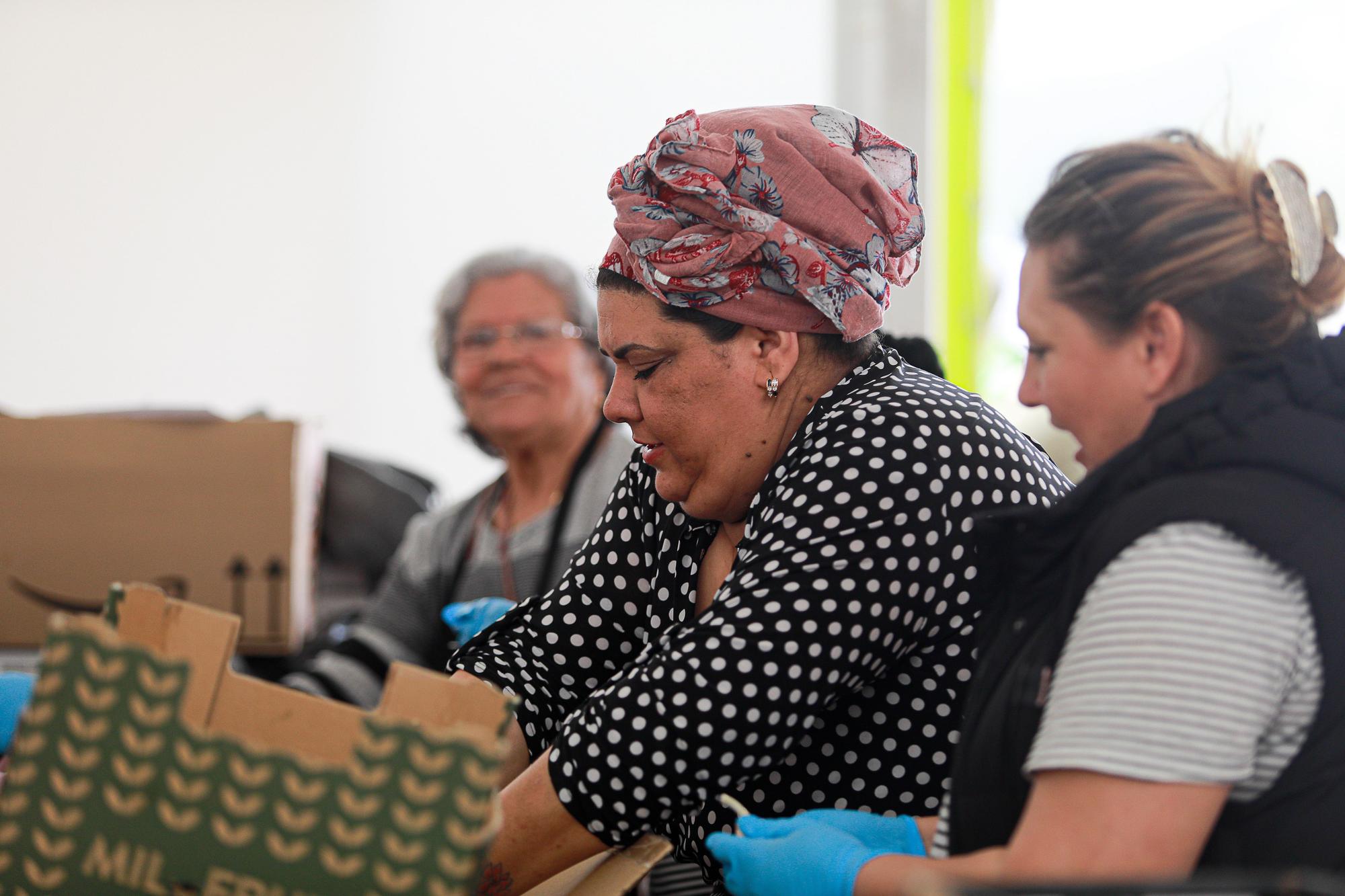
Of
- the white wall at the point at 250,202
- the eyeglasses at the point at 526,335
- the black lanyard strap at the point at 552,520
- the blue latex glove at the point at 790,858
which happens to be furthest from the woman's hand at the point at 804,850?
the white wall at the point at 250,202

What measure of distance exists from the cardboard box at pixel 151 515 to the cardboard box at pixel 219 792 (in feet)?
5.39

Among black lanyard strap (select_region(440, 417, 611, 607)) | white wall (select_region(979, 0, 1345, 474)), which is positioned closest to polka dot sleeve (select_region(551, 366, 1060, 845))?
white wall (select_region(979, 0, 1345, 474))

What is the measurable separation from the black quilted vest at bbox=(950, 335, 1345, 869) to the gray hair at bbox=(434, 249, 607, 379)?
1673 mm

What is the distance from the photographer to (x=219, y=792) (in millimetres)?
697

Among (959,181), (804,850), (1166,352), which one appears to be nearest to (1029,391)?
(1166,352)

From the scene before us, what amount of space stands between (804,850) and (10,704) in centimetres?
97

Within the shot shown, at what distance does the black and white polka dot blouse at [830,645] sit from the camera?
3.03ft

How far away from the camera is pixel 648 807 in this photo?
943mm

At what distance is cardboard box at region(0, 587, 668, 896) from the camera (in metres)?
0.66

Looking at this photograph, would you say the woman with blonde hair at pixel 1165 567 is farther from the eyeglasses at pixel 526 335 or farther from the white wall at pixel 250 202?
the white wall at pixel 250 202

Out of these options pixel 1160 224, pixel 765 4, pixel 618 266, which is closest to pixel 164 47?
pixel 765 4

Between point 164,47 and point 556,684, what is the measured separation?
2.73 meters

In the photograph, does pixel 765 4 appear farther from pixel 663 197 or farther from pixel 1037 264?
pixel 1037 264

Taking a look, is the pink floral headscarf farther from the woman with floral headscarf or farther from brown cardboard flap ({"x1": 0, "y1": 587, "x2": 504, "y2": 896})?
brown cardboard flap ({"x1": 0, "y1": 587, "x2": 504, "y2": 896})
